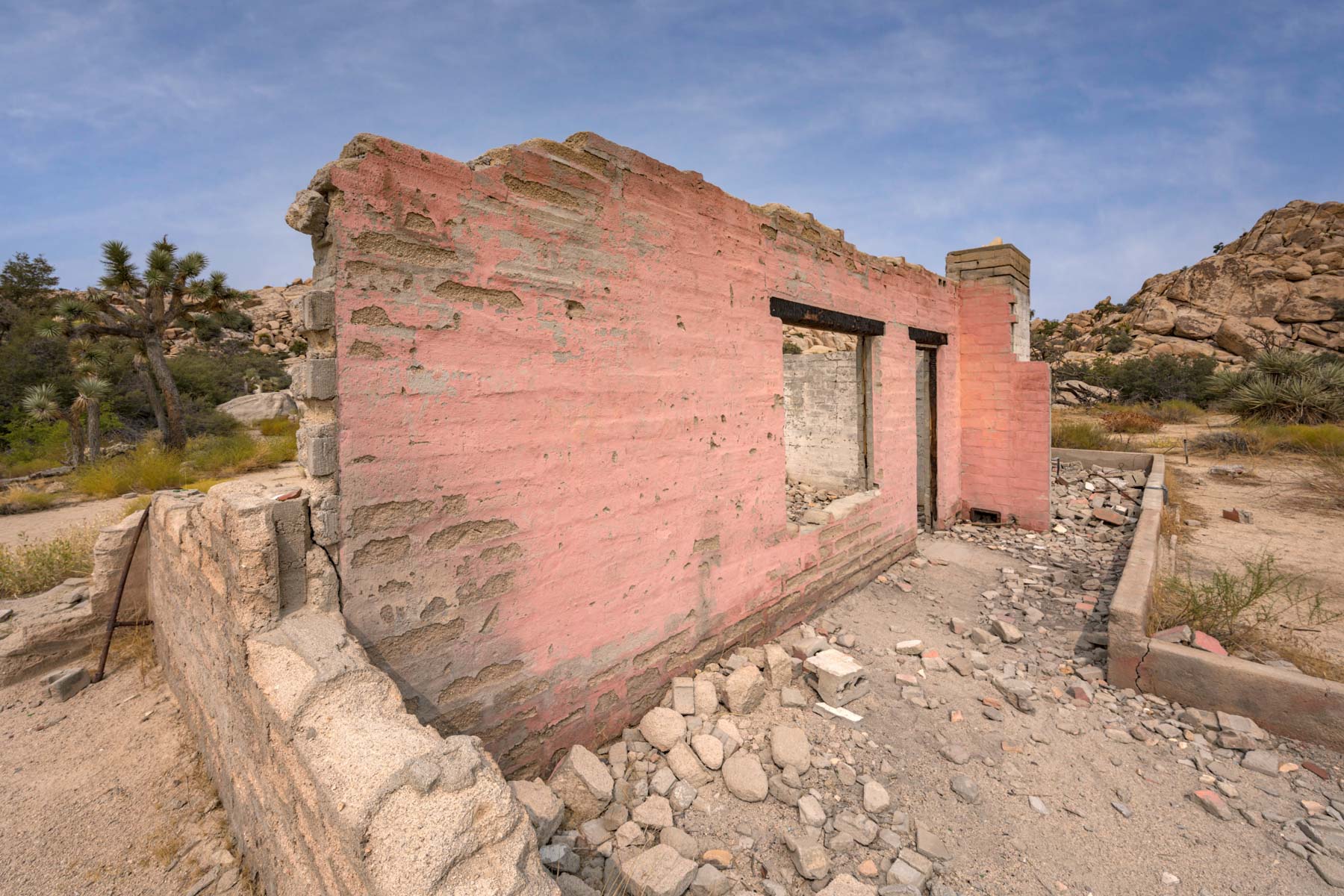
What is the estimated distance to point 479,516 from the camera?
7.69ft

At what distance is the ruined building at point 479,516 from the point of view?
1.50 metres

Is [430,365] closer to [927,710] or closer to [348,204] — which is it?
[348,204]

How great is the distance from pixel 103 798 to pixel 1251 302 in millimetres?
37662

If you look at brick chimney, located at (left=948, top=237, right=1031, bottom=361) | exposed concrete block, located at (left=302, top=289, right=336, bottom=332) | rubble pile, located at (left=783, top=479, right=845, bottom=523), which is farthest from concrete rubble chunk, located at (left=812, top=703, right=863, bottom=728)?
brick chimney, located at (left=948, top=237, right=1031, bottom=361)

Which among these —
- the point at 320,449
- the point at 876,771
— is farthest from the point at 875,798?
the point at 320,449

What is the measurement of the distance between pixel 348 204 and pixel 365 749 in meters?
1.73

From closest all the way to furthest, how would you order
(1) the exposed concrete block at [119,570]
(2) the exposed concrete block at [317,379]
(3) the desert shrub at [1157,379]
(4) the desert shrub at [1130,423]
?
1. (2) the exposed concrete block at [317,379]
2. (1) the exposed concrete block at [119,570]
3. (4) the desert shrub at [1130,423]
4. (3) the desert shrub at [1157,379]

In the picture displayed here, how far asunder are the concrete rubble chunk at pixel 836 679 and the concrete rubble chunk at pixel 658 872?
1.42 meters

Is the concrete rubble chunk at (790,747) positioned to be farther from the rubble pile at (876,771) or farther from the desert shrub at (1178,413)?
the desert shrub at (1178,413)

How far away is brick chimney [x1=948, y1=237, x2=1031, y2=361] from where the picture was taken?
255 inches

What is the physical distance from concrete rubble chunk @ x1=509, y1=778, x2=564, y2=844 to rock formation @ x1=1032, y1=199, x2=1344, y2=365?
1169 inches

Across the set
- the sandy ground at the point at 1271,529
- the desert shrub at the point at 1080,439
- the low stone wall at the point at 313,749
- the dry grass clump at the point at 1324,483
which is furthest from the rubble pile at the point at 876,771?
the desert shrub at the point at 1080,439

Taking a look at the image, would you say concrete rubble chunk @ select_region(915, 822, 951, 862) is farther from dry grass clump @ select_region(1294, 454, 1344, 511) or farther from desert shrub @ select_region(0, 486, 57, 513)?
desert shrub @ select_region(0, 486, 57, 513)

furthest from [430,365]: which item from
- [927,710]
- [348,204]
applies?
[927,710]
